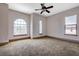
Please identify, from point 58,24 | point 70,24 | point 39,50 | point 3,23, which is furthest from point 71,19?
point 3,23

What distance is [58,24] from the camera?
308 inches

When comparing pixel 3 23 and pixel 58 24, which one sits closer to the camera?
pixel 3 23

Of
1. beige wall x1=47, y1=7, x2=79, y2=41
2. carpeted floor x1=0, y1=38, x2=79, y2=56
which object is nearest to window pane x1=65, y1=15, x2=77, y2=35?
beige wall x1=47, y1=7, x2=79, y2=41

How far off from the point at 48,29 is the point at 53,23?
1.23 metres

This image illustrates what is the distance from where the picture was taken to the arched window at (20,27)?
741cm

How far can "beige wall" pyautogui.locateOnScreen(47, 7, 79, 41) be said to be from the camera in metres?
6.10

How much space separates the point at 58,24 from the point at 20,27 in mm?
3854

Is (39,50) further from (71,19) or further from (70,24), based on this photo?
(71,19)

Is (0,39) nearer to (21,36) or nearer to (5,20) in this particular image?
(5,20)

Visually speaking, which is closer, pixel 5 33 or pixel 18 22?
pixel 5 33

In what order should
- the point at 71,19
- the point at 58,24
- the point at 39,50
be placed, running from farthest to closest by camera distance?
1. the point at 58,24
2. the point at 71,19
3. the point at 39,50

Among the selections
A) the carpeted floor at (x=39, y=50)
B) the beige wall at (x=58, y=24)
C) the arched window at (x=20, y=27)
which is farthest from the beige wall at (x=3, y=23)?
the beige wall at (x=58, y=24)

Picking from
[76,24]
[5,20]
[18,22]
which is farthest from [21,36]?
[76,24]

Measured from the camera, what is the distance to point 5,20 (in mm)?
5582
